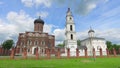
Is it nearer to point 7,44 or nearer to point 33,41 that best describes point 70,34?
point 33,41

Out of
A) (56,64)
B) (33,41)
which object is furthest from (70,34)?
(56,64)

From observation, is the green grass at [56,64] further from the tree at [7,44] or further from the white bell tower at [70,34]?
the tree at [7,44]

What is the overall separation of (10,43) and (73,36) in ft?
133

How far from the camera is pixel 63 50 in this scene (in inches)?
2534

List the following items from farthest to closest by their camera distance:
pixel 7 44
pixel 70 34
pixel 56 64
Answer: pixel 7 44 → pixel 70 34 → pixel 56 64

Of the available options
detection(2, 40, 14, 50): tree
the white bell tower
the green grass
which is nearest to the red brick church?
the white bell tower

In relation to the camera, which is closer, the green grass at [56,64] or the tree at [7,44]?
the green grass at [56,64]

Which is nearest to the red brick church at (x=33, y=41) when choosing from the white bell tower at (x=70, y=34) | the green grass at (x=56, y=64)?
the white bell tower at (x=70, y=34)

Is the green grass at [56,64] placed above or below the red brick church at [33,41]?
below

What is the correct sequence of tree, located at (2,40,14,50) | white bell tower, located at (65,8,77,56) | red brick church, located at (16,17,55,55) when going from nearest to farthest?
red brick church, located at (16,17,55,55), white bell tower, located at (65,8,77,56), tree, located at (2,40,14,50)

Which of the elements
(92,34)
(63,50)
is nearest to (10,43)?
(63,50)

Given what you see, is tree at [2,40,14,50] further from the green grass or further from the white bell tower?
the green grass

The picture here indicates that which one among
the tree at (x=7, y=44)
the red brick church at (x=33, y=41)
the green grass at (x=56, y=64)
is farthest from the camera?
the tree at (x=7, y=44)

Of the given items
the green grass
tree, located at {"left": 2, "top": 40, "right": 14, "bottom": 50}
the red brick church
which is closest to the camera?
the green grass
